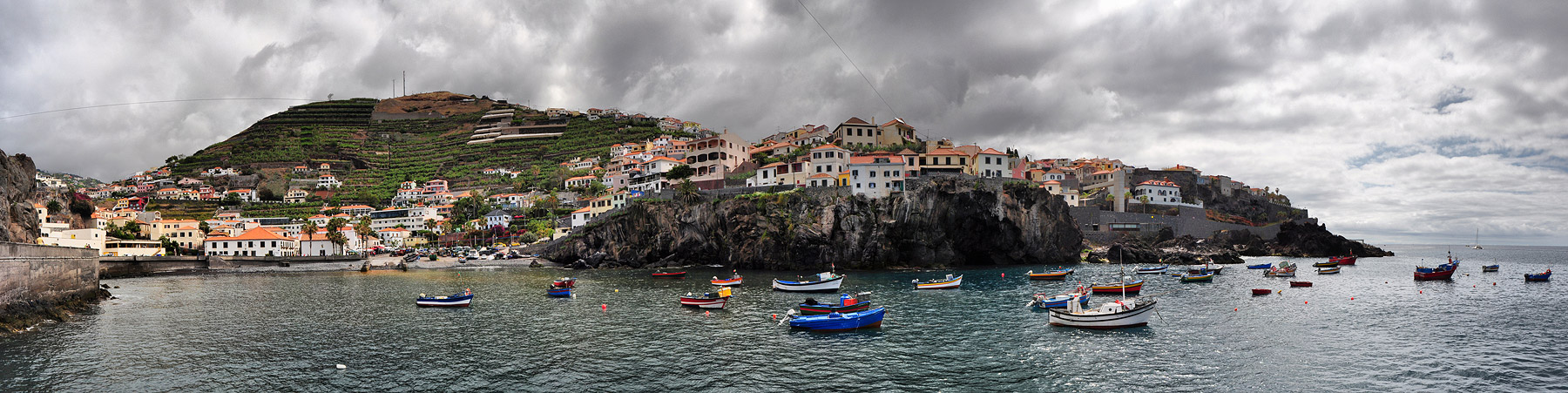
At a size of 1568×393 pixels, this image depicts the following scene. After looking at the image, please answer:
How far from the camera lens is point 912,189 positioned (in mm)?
79688

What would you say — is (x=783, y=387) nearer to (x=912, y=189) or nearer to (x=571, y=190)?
(x=912, y=189)

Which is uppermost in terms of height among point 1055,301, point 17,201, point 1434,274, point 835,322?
point 17,201

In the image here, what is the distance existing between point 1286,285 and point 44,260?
79093 millimetres

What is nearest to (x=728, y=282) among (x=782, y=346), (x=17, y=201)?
(x=782, y=346)

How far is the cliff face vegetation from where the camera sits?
248 ft

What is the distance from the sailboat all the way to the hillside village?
46.4 meters

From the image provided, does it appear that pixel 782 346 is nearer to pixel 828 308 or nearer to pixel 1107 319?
pixel 828 308

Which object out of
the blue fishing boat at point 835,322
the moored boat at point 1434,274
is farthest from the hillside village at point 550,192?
the blue fishing boat at point 835,322

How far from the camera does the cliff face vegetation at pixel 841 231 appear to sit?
75.7 m

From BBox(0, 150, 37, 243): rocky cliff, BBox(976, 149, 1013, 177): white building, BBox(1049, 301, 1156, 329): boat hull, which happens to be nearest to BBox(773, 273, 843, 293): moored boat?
BBox(1049, 301, 1156, 329): boat hull

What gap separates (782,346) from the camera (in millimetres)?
29844

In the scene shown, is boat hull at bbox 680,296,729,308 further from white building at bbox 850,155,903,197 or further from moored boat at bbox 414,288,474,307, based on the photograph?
white building at bbox 850,155,903,197

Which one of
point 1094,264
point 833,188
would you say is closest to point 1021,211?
point 1094,264

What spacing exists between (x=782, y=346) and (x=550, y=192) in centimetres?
11662
